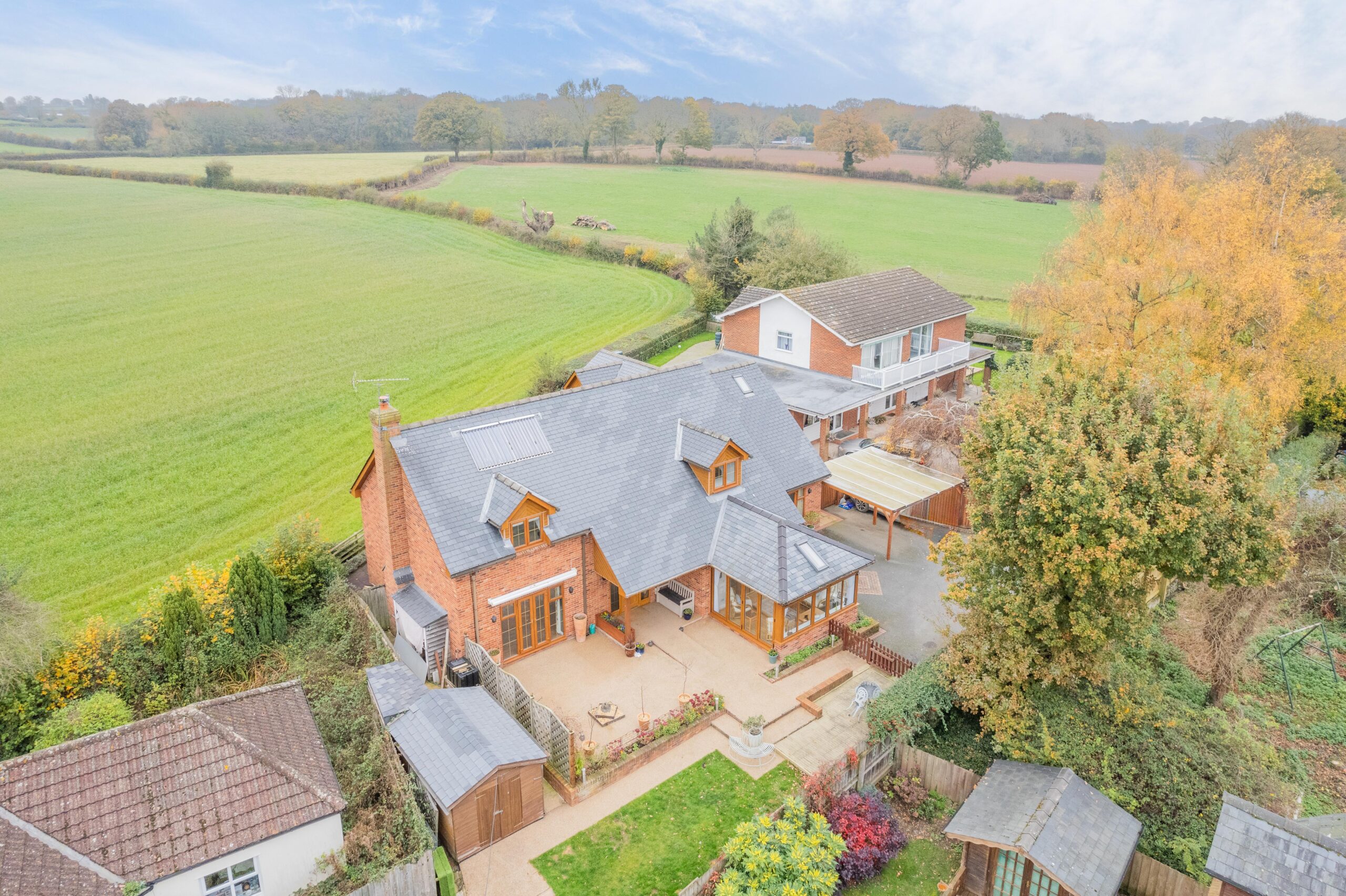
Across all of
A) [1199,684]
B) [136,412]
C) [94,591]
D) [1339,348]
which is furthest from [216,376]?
[1339,348]

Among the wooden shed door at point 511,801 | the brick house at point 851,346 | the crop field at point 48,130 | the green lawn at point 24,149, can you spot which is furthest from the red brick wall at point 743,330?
the crop field at point 48,130

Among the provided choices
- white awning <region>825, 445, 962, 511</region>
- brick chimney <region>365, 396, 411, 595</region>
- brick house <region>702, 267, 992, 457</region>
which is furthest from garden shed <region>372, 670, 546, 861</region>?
brick house <region>702, 267, 992, 457</region>

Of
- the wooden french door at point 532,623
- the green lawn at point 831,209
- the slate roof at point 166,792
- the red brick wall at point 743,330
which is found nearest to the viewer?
the slate roof at point 166,792

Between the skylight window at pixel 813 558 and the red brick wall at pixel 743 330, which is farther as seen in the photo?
the red brick wall at pixel 743 330

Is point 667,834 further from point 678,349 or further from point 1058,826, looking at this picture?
point 678,349

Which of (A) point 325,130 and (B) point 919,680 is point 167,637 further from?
(A) point 325,130

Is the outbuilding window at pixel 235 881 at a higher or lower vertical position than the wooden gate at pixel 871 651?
higher

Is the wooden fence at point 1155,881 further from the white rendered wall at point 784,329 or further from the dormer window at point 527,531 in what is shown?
the white rendered wall at point 784,329
